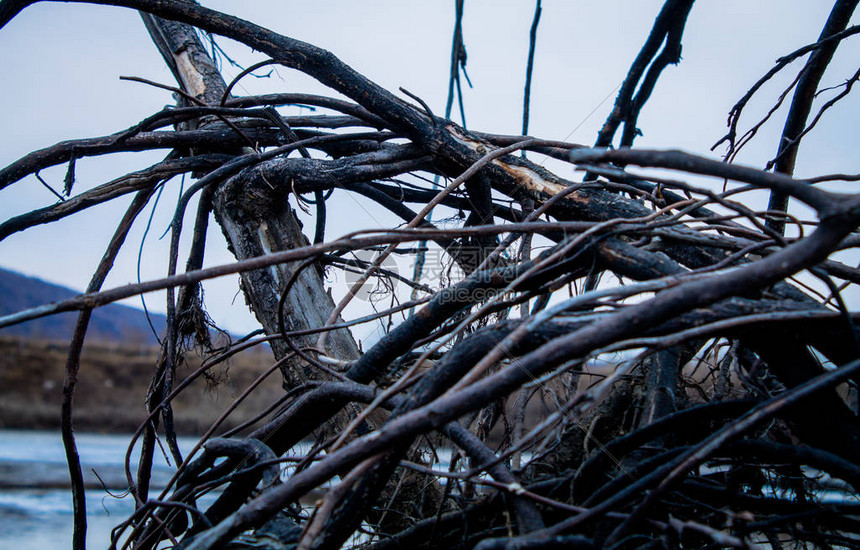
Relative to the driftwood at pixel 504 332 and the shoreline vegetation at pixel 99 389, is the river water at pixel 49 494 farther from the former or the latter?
the shoreline vegetation at pixel 99 389

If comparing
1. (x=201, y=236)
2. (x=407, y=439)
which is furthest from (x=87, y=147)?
(x=407, y=439)

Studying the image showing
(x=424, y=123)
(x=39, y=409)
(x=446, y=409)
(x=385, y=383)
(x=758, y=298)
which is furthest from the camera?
(x=39, y=409)

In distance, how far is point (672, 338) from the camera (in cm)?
43

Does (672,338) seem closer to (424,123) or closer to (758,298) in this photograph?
(758,298)

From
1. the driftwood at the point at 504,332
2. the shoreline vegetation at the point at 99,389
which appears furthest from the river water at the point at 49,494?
the shoreline vegetation at the point at 99,389

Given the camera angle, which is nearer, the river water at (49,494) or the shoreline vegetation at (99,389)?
the river water at (49,494)

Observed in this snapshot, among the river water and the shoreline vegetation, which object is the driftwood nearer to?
the river water

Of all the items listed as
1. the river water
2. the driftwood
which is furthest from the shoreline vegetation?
the driftwood

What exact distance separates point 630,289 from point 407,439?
26cm

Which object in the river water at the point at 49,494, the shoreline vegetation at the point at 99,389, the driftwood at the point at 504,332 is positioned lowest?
the driftwood at the point at 504,332

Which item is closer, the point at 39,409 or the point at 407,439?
the point at 407,439

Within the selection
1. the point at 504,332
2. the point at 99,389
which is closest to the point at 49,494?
the point at 504,332

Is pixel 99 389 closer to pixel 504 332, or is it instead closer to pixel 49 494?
pixel 49 494

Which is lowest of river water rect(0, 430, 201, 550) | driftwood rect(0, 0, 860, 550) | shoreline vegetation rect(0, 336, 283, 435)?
driftwood rect(0, 0, 860, 550)
